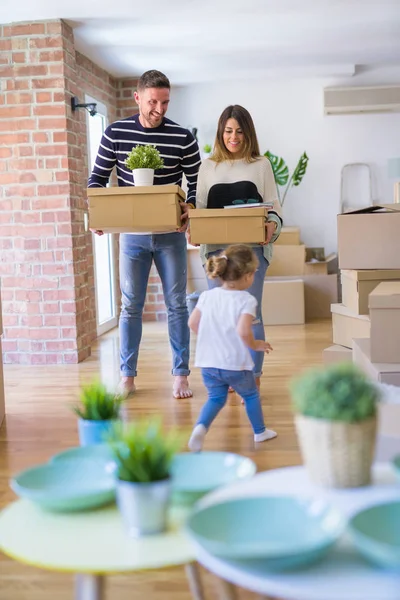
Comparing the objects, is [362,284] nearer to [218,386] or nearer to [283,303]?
[218,386]

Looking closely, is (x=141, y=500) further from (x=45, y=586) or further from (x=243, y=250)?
(x=243, y=250)

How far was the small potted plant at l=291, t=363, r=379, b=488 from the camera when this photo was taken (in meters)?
1.20

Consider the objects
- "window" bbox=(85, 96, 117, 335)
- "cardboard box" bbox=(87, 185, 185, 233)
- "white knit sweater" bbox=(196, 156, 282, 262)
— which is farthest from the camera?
"window" bbox=(85, 96, 117, 335)

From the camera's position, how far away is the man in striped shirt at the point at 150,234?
11.7ft

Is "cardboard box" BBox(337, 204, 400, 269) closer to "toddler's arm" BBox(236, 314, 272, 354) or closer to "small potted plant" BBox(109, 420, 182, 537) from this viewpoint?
"toddler's arm" BBox(236, 314, 272, 354)

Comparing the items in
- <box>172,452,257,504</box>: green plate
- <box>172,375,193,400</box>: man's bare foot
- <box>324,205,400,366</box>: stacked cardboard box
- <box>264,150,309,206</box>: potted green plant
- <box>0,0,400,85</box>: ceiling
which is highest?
<box>0,0,400,85</box>: ceiling

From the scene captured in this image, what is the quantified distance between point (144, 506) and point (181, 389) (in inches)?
105

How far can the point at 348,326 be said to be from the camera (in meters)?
3.98

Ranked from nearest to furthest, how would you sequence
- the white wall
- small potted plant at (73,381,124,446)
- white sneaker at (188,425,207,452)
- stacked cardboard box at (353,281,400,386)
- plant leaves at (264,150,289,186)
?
1. small potted plant at (73,381,124,446)
2. white sneaker at (188,425,207,452)
3. stacked cardboard box at (353,281,400,386)
4. plant leaves at (264,150,289,186)
5. the white wall

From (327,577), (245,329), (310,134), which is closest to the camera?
(327,577)

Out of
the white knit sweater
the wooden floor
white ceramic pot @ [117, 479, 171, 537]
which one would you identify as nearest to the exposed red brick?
the white knit sweater

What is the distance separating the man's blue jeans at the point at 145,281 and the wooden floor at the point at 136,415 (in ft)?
0.91

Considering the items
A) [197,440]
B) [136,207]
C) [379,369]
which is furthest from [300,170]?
[197,440]

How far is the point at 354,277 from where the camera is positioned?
12.1 ft
